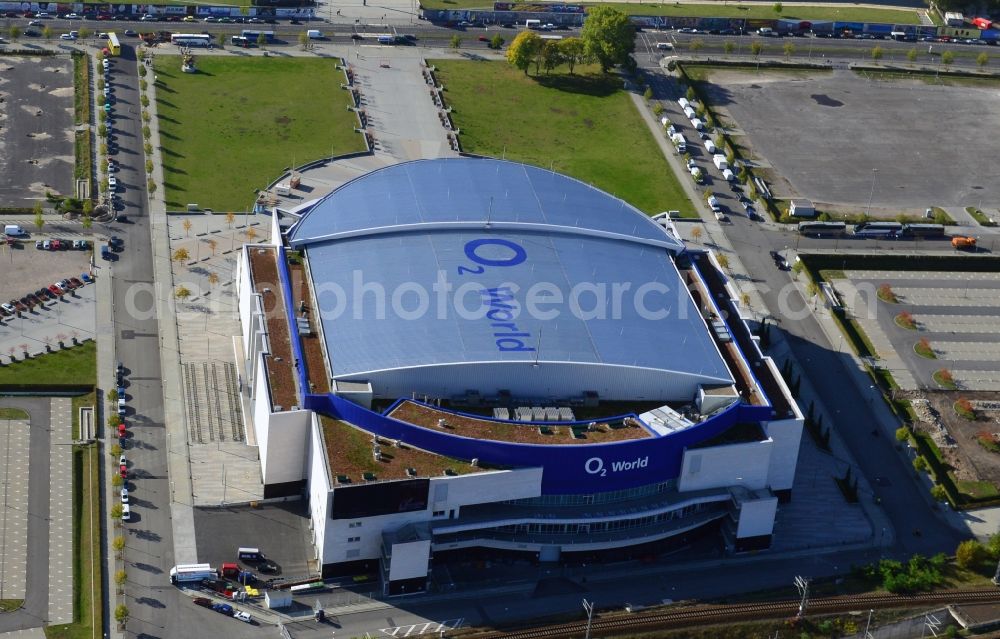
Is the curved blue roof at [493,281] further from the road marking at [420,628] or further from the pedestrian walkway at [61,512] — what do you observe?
the pedestrian walkway at [61,512]

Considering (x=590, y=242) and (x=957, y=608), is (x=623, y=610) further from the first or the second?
(x=590, y=242)

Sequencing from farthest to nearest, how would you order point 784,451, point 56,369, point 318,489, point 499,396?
point 56,369 → point 784,451 → point 499,396 → point 318,489

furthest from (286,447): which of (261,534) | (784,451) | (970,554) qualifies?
(970,554)

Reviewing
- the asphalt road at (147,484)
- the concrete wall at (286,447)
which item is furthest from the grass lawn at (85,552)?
the concrete wall at (286,447)

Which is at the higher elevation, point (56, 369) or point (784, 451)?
point (56, 369)

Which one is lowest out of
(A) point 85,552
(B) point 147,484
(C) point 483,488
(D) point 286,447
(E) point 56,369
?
(A) point 85,552

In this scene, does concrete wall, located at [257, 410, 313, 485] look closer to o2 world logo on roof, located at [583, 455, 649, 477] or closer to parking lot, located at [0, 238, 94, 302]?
o2 world logo on roof, located at [583, 455, 649, 477]

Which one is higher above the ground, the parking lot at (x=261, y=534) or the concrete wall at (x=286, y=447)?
the concrete wall at (x=286, y=447)

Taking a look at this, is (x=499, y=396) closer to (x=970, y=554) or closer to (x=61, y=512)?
(x=61, y=512)
